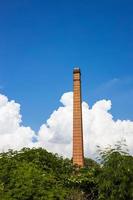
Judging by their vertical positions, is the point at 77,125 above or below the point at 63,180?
above

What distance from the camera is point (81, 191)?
41094 millimetres

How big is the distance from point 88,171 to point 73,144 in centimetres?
1248

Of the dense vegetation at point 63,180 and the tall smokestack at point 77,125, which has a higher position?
the tall smokestack at point 77,125

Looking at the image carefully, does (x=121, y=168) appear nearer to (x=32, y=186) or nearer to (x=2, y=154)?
(x=32, y=186)

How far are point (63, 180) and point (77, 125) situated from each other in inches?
641

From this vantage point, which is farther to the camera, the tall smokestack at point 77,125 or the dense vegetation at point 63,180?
the tall smokestack at point 77,125

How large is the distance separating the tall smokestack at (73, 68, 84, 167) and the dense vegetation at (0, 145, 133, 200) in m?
10.6

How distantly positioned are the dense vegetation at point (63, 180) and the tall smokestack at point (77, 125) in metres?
10.6

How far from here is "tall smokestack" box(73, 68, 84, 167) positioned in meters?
56.0

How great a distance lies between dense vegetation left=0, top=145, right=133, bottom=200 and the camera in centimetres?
3212

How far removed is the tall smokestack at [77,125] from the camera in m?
56.0

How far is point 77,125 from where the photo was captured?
5750cm

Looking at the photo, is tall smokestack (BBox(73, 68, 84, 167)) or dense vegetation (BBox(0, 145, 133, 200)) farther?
tall smokestack (BBox(73, 68, 84, 167))

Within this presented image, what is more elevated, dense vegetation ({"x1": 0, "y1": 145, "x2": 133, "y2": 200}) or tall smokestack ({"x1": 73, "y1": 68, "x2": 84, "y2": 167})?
tall smokestack ({"x1": 73, "y1": 68, "x2": 84, "y2": 167})
